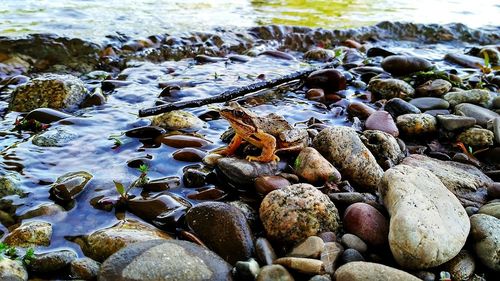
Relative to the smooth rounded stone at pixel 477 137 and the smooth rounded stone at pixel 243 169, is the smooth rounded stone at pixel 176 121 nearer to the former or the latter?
the smooth rounded stone at pixel 243 169

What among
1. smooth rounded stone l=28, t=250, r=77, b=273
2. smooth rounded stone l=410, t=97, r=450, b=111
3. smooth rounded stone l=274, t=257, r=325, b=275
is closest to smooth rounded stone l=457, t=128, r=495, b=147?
smooth rounded stone l=410, t=97, r=450, b=111

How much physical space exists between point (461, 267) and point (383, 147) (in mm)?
1787

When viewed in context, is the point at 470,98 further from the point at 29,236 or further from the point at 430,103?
the point at 29,236

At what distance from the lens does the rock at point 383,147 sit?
15.0 ft

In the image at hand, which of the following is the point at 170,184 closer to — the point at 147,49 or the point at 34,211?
the point at 34,211

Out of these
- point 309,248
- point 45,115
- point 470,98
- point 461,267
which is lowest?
point 461,267

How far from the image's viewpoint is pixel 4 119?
5.37 metres

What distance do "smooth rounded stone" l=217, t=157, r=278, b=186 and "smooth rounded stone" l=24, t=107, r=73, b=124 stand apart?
2.47 m

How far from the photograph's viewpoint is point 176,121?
201 inches

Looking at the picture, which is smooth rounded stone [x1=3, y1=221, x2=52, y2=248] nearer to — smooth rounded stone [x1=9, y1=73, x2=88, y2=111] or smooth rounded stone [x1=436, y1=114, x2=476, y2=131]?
smooth rounded stone [x1=9, y1=73, x2=88, y2=111]

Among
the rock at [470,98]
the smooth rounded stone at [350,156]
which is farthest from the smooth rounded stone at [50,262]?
the rock at [470,98]

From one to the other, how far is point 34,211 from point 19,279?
2.80 ft

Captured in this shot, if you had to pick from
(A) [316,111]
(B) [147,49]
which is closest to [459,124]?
(A) [316,111]

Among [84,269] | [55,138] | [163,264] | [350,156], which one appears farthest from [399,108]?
[84,269]
